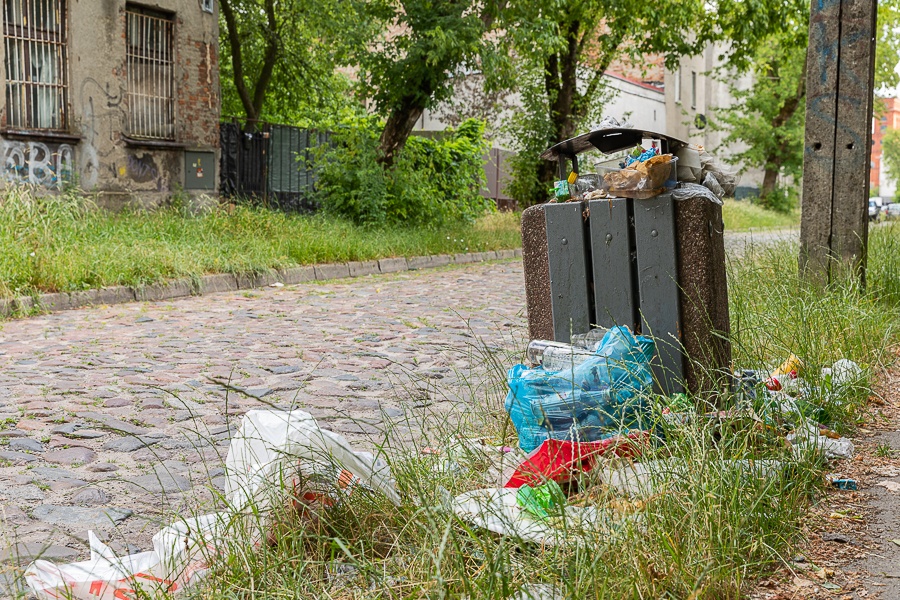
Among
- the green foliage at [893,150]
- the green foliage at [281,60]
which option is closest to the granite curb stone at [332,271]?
the green foliage at [281,60]

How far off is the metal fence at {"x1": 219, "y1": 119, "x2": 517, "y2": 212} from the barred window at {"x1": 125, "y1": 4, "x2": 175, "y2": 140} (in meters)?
2.70

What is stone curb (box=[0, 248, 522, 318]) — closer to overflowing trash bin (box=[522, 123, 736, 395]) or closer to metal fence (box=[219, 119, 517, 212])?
metal fence (box=[219, 119, 517, 212])

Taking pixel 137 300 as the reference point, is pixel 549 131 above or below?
above

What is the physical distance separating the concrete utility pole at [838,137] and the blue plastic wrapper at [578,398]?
3.58 metres

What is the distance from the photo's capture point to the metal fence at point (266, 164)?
18.6m

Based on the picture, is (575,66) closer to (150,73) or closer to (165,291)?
(150,73)

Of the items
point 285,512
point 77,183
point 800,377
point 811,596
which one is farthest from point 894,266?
point 77,183

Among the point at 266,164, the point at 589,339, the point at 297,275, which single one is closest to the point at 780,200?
the point at 266,164

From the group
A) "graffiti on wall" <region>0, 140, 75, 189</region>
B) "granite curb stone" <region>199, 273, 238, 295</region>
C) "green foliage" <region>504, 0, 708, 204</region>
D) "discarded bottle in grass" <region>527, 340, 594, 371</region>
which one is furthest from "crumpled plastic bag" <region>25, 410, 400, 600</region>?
"green foliage" <region>504, 0, 708, 204</region>

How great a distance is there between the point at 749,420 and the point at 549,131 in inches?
761

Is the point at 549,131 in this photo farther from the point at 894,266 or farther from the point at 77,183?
the point at 894,266

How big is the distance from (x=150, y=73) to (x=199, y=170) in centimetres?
174

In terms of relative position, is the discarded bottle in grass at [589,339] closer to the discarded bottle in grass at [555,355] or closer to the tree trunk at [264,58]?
the discarded bottle in grass at [555,355]

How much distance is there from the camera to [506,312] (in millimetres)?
9445
